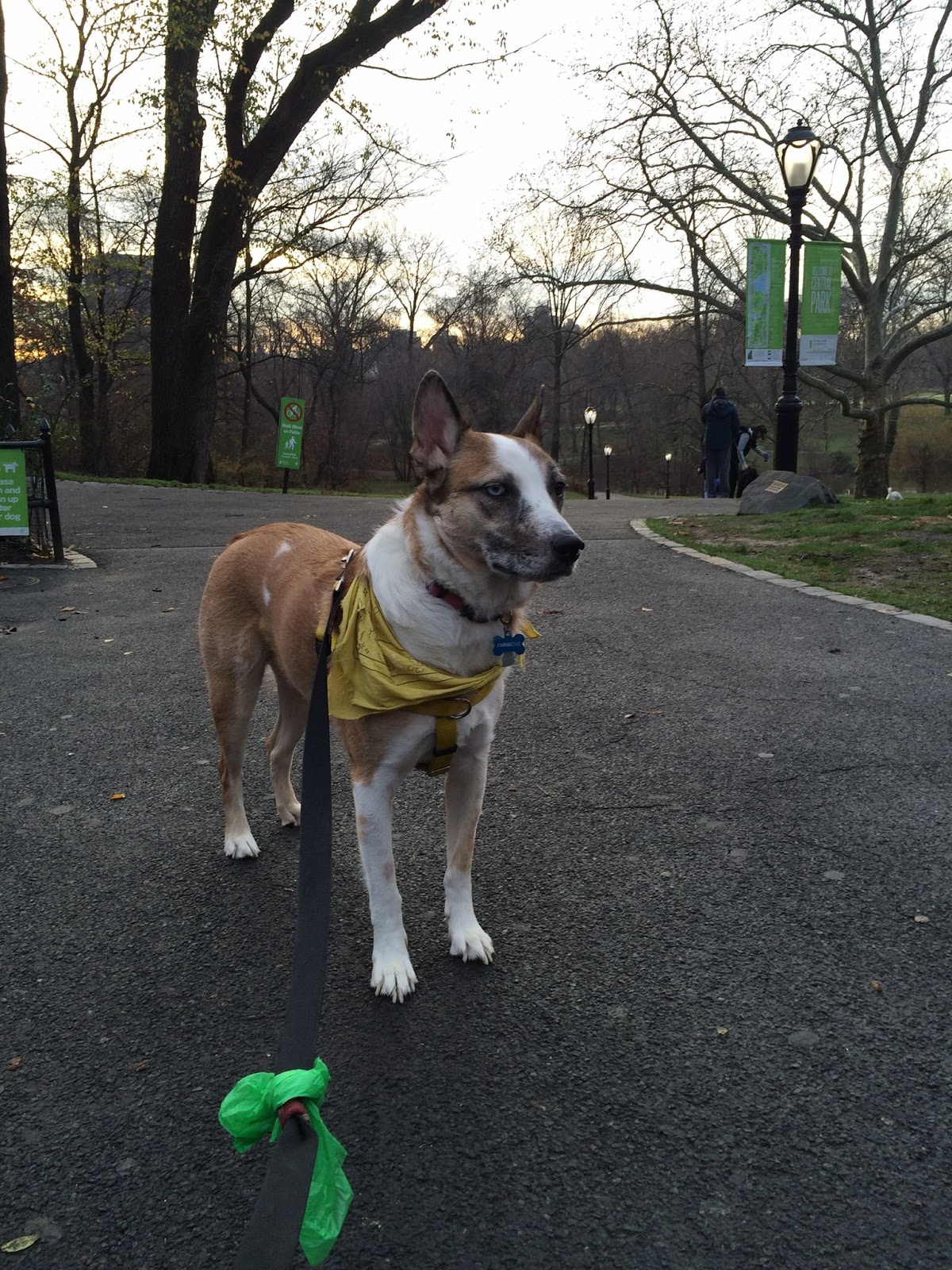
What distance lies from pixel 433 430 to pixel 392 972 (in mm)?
1707

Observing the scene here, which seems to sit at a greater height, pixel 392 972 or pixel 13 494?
pixel 13 494

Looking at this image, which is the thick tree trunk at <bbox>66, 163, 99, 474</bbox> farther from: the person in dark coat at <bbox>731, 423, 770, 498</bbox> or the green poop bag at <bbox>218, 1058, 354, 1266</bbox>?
the green poop bag at <bbox>218, 1058, 354, 1266</bbox>

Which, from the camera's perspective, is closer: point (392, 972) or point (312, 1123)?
point (312, 1123)

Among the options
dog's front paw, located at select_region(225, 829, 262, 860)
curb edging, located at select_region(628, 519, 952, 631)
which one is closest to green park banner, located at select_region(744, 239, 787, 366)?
curb edging, located at select_region(628, 519, 952, 631)

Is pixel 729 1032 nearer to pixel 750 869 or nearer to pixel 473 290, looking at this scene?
pixel 750 869

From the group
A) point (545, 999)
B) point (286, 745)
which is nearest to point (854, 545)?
point (286, 745)

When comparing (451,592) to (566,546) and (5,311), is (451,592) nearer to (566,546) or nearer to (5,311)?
(566,546)

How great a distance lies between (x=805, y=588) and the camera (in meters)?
8.94

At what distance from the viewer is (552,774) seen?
14.8ft

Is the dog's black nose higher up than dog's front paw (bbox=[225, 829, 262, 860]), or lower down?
higher up

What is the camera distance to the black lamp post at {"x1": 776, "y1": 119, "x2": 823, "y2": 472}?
16.4 m

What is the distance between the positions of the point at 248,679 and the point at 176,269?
19.3 meters

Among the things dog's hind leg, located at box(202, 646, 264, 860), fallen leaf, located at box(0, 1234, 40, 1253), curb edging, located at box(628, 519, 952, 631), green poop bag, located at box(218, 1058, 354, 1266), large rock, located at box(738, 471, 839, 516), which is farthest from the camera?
large rock, located at box(738, 471, 839, 516)

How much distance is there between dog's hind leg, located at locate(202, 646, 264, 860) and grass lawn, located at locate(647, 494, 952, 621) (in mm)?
6117
